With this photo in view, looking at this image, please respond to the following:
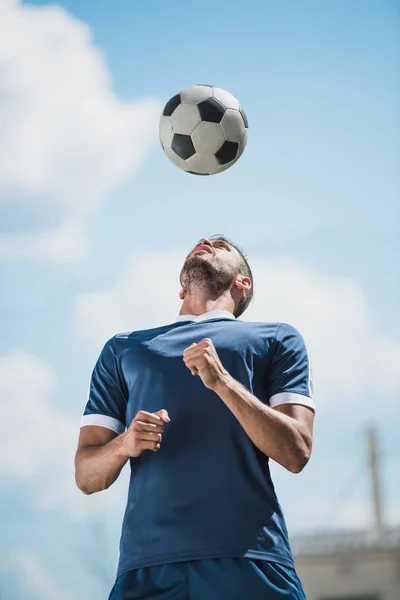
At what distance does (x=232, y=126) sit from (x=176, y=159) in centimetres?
39

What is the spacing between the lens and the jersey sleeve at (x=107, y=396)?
14.4 feet

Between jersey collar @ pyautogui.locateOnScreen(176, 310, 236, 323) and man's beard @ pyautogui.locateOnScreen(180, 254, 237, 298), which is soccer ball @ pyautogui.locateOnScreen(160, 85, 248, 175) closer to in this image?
man's beard @ pyautogui.locateOnScreen(180, 254, 237, 298)

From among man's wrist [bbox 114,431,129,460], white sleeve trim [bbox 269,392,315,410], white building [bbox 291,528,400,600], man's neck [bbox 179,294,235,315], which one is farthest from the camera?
white building [bbox 291,528,400,600]

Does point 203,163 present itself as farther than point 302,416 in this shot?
Yes

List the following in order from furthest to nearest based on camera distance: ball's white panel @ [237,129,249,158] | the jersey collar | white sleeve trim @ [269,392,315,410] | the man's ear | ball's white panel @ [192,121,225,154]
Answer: ball's white panel @ [237,129,249,158] < ball's white panel @ [192,121,225,154] < the man's ear < the jersey collar < white sleeve trim @ [269,392,315,410]

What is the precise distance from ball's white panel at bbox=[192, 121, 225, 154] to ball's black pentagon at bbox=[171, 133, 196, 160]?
30 mm

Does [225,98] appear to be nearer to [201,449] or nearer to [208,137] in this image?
[208,137]

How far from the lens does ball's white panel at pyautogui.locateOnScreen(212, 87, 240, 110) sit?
18.8 feet

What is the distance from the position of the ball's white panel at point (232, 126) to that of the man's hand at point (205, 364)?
2.15 metres

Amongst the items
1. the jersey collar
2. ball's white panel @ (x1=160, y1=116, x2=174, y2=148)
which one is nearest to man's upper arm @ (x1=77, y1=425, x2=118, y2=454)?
the jersey collar

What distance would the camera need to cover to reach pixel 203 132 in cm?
559

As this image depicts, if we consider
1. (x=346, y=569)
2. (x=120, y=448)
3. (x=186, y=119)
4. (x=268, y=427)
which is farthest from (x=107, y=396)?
(x=346, y=569)

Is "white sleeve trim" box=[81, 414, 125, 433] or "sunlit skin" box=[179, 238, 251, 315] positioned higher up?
"sunlit skin" box=[179, 238, 251, 315]

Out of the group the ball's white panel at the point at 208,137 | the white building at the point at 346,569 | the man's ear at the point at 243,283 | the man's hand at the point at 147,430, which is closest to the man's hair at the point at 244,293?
the man's ear at the point at 243,283
